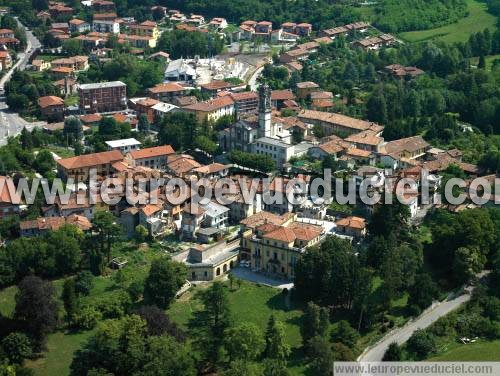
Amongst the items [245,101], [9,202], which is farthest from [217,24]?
[9,202]

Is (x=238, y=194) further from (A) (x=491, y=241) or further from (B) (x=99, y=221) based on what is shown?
(A) (x=491, y=241)

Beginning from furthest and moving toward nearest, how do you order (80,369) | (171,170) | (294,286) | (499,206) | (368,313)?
(171,170), (499,206), (294,286), (368,313), (80,369)

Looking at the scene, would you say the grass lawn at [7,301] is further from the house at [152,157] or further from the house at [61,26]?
the house at [61,26]

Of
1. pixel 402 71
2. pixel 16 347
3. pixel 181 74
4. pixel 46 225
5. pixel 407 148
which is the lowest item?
pixel 16 347

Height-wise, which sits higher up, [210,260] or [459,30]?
[459,30]

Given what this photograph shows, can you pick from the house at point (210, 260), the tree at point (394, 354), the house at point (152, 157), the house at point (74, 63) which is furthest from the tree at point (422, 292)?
the house at point (74, 63)

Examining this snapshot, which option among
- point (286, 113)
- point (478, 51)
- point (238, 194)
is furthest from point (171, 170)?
point (478, 51)

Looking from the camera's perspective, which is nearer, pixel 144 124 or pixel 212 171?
pixel 212 171

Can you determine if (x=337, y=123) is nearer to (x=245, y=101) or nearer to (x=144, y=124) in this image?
(x=245, y=101)
